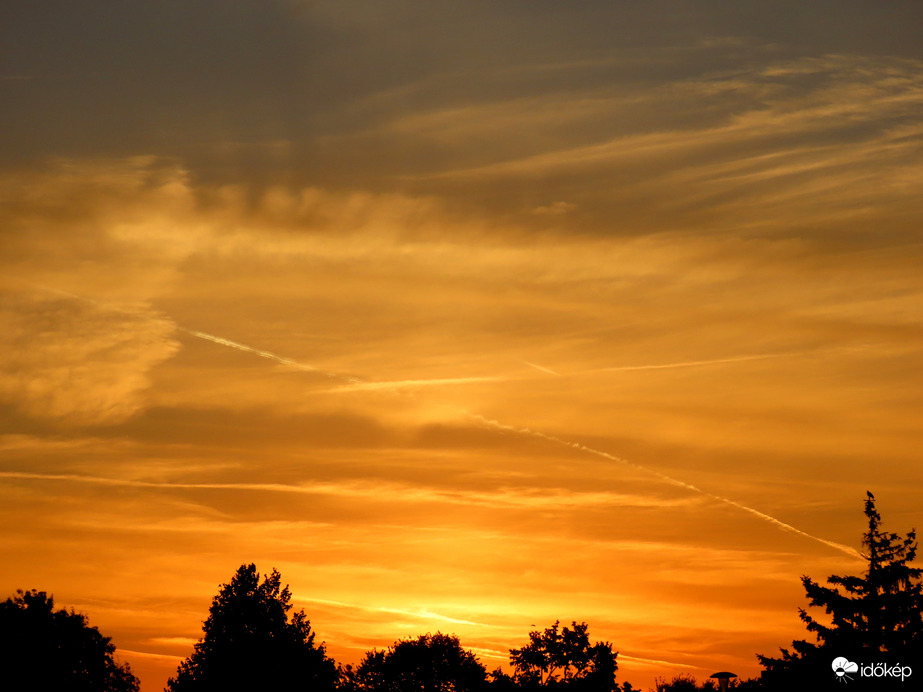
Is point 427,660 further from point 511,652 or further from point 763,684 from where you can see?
point 763,684

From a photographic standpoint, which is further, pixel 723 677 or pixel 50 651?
pixel 50 651

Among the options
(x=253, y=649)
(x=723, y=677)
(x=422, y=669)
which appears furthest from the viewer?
(x=422, y=669)

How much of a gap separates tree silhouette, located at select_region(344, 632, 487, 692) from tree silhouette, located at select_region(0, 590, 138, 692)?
1967 inches

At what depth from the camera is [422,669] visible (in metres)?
169

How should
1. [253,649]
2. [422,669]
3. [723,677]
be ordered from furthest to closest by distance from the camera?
[422,669] → [253,649] → [723,677]

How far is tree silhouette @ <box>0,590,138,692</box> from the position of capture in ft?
364

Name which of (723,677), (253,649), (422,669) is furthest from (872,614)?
(422,669)

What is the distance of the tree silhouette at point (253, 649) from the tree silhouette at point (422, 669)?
56.5 m

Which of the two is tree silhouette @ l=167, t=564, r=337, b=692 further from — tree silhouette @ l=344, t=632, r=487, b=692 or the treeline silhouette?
tree silhouette @ l=344, t=632, r=487, b=692

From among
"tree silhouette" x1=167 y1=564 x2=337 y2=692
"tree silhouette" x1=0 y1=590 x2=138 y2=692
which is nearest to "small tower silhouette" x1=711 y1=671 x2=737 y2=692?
"tree silhouette" x1=167 y1=564 x2=337 y2=692

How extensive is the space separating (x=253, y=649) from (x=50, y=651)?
23524mm

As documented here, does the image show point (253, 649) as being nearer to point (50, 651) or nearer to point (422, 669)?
point (50, 651)

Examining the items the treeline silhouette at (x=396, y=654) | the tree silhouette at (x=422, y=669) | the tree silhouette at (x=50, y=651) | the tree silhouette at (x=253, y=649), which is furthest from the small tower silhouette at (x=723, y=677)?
the tree silhouette at (x=422, y=669)

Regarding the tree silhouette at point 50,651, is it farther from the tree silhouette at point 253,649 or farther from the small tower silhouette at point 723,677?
the small tower silhouette at point 723,677
